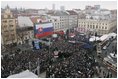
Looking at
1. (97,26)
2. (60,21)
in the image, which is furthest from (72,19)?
(97,26)

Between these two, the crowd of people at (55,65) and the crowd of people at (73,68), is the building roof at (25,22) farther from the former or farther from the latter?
the crowd of people at (73,68)

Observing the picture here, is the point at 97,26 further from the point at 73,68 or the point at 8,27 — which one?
the point at 73,68

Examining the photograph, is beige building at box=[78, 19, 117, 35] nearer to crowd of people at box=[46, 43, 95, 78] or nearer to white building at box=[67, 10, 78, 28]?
white building at box=[67, 10, 78, 28]

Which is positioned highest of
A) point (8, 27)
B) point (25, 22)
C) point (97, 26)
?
point (8, 27)

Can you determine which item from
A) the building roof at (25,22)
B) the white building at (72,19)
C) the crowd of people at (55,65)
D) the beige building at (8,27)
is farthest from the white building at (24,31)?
the white building at (72,19)

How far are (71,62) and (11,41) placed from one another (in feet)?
26.0

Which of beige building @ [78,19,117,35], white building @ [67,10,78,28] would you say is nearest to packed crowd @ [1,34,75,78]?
beige building @ [78,19,117,35]

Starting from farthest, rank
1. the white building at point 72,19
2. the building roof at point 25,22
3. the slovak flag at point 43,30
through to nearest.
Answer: the white building at point 72,19, the building roof at point 25,22, the slovak flag at point 43,30

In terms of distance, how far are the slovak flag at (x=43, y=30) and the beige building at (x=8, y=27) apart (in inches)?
91.6

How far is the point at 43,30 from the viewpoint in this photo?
19984 mm

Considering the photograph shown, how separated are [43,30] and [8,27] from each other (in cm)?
383

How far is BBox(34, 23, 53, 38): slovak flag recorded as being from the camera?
63.4ft

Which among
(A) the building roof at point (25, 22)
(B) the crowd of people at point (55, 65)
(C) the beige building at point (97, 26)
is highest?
(A) the building roof at point (25, 22)

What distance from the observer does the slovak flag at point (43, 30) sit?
1932 cm
